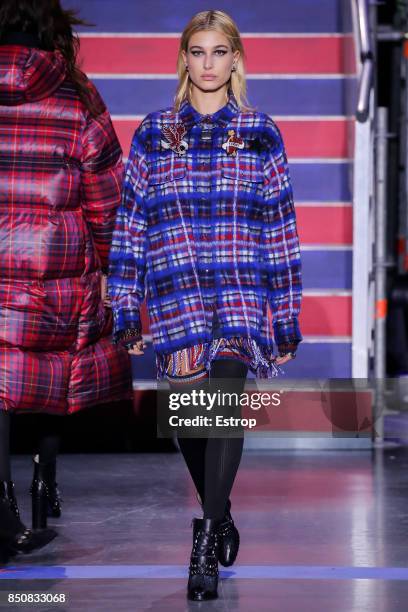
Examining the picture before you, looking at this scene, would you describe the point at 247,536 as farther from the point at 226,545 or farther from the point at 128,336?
the point at 128,336

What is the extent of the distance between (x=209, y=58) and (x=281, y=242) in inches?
21.3

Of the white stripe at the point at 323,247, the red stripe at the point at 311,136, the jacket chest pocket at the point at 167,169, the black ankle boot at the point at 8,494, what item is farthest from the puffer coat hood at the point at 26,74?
the red stripe at the point at 311,136

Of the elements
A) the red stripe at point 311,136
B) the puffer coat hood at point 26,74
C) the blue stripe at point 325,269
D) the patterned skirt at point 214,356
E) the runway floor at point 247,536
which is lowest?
the runway floor at point 247,536

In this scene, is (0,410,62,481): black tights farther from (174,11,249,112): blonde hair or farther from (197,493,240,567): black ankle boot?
(174,11,249,112): blonde hair

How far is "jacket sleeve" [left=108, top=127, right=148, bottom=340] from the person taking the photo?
3.77 meters

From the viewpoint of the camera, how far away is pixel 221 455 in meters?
3.67

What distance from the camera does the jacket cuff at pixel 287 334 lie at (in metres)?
3.78

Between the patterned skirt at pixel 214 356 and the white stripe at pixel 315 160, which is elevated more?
the white stripe at pixel 315 160

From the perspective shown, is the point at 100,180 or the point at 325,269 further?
the point at 325,269

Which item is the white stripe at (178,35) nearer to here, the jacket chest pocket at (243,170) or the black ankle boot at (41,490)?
the black ankle boot at (41,490)

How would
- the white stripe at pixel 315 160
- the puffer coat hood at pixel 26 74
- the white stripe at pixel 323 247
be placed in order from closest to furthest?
the puffer coat hood at pixel 26 74 → the white stripe at pixel 323 247 → the white stripe at pixel 315 160

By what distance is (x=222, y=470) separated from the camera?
367cm

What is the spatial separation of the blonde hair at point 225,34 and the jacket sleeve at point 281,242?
0.16m

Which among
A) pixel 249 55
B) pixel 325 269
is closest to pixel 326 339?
pixel 325 269
